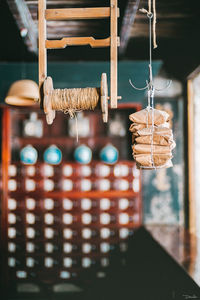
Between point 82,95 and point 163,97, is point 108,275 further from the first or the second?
point 163,97

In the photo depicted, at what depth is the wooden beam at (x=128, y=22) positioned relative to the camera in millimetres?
A: 3201

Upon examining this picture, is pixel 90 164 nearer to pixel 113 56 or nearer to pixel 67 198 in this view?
pixel 67 198

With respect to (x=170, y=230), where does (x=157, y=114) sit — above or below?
above

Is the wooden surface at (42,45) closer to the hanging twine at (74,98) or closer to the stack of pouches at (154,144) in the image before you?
the hanging twine at (74,98)

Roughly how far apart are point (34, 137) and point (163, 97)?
7.81ft

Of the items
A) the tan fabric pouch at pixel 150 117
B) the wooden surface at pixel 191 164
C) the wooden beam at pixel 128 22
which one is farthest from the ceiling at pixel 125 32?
the tan fabric pouch at pixel 150 117

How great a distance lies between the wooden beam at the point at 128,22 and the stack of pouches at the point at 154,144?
144cm

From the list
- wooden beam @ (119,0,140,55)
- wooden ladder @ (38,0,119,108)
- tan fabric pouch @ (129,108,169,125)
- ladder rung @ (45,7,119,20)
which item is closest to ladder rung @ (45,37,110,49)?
wooden ladder @ (38,0,119,108)

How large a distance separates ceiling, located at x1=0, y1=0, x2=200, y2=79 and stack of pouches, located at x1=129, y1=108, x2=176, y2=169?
147cm

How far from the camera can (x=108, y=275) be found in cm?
376

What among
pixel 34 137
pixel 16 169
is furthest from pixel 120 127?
pixel 16 169

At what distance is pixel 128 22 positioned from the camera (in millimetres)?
3703

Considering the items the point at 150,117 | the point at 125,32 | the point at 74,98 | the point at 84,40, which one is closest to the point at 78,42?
the point at 84,40

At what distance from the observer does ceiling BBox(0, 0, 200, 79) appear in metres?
3.29
